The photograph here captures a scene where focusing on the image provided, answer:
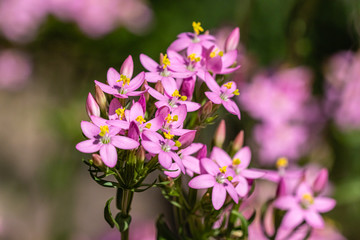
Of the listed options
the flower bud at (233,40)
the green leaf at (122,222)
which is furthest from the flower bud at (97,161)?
the flower bud at (233,40)

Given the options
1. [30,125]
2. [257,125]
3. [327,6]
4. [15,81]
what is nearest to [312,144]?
[257,125]

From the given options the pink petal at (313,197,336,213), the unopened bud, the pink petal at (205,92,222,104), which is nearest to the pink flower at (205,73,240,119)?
the pink petal at (205,92,222,104)

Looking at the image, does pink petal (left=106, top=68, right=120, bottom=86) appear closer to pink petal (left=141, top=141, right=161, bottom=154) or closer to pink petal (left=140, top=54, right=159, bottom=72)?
pink petal (left=140, top=54, right=159, bottom=72)

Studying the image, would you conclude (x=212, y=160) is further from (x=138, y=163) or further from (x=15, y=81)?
(x=15, y=81)

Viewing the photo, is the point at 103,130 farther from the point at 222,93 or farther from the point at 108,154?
the point at 222,93

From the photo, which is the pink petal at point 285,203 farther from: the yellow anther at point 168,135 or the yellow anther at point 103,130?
the yellow anther at point 103,130

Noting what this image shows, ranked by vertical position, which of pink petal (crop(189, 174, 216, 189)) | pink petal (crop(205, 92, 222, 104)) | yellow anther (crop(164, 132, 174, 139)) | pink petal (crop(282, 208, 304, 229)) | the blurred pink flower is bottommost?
pink petal (crop(282, 208, 304, 229))
